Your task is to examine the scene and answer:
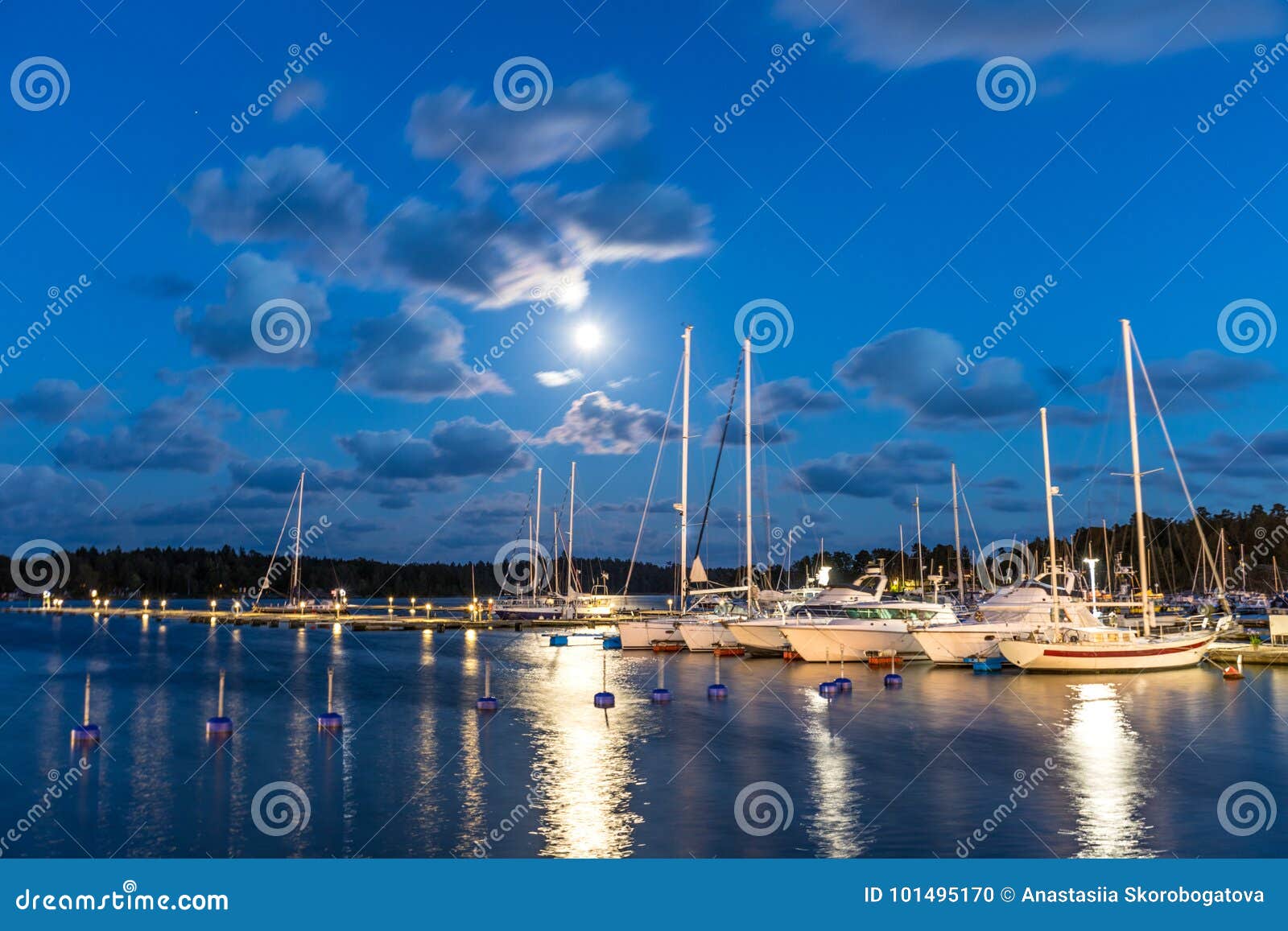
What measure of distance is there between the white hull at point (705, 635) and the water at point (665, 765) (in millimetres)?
8516

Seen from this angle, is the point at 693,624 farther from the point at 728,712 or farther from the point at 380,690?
the point at 728,712

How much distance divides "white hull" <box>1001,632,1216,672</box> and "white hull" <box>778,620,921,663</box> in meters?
7.19

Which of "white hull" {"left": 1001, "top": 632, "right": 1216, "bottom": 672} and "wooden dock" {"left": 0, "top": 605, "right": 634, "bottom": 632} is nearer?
"white hull" {"left": 1001, "top": 632, "right": 1216, "bottom": 672}

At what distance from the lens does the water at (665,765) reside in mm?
20938

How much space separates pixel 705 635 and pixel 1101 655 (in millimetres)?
23300

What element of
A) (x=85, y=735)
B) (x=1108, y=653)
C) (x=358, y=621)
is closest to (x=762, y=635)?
(x=1108, y=653)

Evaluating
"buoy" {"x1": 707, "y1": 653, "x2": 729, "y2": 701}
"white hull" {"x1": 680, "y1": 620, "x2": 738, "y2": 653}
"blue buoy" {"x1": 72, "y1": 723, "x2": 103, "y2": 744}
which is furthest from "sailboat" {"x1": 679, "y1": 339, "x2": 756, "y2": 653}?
"blue buoy" {"x1": 72, "y1": 723, "x2": 103, "y2": 744}

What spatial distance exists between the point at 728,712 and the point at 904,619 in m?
22.1

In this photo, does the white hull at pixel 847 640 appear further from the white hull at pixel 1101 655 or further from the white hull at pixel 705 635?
the white hull at pixel 1101 655

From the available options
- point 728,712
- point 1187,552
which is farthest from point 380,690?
Answer: point 1187,552

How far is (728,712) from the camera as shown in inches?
1538

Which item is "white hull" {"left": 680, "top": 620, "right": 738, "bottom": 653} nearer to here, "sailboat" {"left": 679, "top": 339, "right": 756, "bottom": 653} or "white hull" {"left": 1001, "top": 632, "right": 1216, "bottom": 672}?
"sailboat" {"left": 679, "top": 339, "right": 756, "bottom": 653}

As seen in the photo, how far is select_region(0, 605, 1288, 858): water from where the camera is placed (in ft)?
68.7

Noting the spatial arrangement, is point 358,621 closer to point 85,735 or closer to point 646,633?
point 646,633
